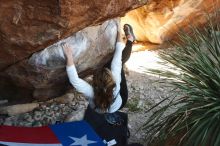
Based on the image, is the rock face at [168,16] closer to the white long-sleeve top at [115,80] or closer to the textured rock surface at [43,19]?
the white long-sleeve top at [115,80]

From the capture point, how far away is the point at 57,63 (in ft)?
16.8

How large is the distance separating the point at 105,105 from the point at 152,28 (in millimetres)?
3988

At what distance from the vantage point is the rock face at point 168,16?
26.9 ft

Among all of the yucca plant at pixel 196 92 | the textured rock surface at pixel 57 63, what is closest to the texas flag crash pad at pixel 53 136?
the textured rock surface at pixel 57 63

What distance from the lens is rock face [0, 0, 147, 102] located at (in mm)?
4332

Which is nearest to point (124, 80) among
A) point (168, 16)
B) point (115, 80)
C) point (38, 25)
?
point (115, 80)

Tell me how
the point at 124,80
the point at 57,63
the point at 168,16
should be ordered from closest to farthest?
the point at 57,63
the point at 124,80
the point at 168,16

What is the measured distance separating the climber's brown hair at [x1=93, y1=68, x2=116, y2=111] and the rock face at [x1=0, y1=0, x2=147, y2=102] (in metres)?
0.49

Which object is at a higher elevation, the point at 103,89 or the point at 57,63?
the point at 57,63

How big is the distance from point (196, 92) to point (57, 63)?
1542 millimetres

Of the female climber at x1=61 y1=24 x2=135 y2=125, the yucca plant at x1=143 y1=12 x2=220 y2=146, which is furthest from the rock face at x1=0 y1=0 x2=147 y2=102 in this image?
the yucca plant at x1=143 y1=12 x2=220 y2=146

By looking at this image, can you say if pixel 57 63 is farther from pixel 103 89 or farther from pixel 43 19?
pixel 43 19

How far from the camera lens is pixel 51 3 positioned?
4266 millimetres

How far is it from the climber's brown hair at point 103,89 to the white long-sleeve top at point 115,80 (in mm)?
79
